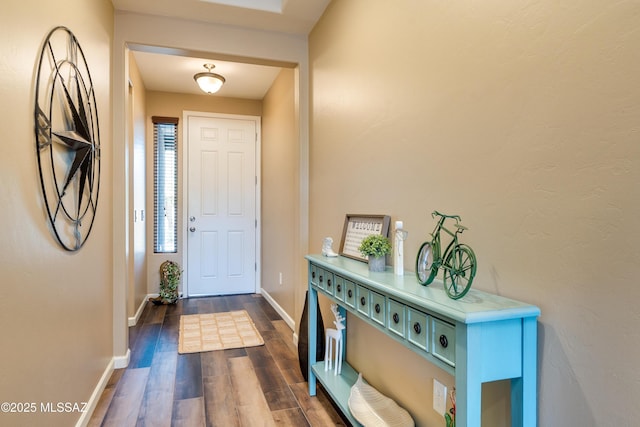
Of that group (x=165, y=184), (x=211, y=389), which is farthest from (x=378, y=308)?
(x=165, y=184)

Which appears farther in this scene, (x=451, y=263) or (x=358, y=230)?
(x=358, y=230)

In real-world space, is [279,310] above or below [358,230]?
below

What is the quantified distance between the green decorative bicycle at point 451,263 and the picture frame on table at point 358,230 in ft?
1.38

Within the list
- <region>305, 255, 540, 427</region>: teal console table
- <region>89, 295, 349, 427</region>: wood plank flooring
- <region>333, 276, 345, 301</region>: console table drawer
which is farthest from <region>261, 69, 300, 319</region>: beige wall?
<region>305, 255, 540, 427</region>: teal console table

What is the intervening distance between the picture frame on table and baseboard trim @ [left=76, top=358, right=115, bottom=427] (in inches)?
Result: 63.3

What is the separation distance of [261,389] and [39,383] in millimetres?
1292

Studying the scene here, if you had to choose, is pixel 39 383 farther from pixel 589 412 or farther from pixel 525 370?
pixel 589 412

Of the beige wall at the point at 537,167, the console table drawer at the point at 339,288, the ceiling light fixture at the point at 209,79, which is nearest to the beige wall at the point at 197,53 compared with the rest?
the ceiling light fixture at the point at 209,79

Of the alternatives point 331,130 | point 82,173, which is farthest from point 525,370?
point 82,173

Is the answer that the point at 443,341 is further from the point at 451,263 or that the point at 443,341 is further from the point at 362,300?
the point at 362,300

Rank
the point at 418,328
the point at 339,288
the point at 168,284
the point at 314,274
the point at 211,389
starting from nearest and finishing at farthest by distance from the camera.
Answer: the point at 418,328 → the point at 339,288 → the point at 314,274 → the point at 211,389 → the point at 168,284

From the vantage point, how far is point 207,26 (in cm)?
282

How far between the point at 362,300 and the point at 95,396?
171cm

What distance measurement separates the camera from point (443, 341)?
44.1 inches
